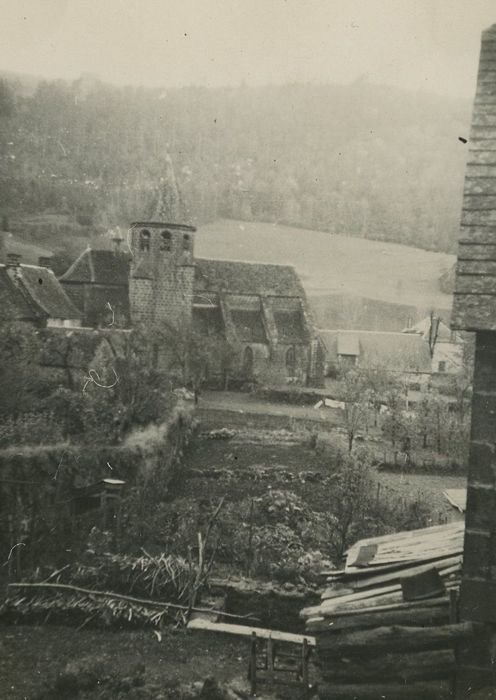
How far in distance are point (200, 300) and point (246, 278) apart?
445 cm

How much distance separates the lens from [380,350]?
54844mm

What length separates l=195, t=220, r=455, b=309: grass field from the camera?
67.7m

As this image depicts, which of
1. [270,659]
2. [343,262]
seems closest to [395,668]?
[270,659]

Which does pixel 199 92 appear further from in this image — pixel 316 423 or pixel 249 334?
pixel 316 423

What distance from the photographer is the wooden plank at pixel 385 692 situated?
628cm

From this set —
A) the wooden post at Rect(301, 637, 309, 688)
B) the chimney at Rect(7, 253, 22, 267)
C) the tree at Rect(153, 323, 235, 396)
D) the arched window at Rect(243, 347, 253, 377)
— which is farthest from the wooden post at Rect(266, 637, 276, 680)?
the arched window at Rect(243, 347, 253, 377)

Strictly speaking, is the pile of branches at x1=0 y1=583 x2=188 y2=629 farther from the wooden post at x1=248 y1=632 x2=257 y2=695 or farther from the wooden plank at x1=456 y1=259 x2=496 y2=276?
the wooden plank at x1=456 y1=259 x2=496 y2=276

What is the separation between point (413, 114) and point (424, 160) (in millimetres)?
5328

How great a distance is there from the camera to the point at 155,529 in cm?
1325

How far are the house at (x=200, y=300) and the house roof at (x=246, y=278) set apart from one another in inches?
3.2

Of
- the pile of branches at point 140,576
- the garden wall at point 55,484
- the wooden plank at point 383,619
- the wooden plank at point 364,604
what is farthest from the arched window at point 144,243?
the wooden plank at point 383,619

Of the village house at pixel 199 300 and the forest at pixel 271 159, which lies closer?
the village house at pixel 199 300

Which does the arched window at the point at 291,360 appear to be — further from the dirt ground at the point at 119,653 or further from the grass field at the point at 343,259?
the dirt ground at the point at 119,653

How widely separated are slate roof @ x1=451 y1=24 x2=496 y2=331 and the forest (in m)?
32.0
